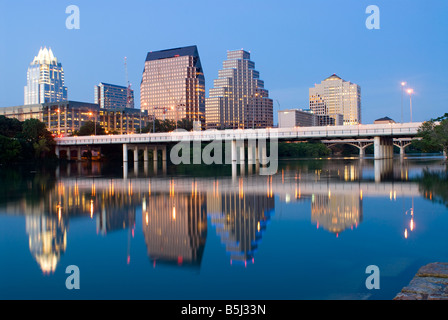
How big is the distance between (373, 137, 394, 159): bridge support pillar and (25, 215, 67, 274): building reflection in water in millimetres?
76412

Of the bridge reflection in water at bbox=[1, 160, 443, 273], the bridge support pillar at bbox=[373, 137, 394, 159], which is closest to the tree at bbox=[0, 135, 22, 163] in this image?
the bridge reflection in water at bbox=[1, 160, 443, 273]

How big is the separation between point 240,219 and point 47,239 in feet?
27.0

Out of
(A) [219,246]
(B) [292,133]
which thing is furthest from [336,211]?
(B) [292,133]

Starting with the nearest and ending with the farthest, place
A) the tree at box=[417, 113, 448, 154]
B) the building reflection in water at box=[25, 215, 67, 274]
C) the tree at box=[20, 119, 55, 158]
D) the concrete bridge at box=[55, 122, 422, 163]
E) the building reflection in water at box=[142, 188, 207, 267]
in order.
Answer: the building reflection in water at box=[25, 215, 67, 274] → the building reflection in water at box=[142, 188, 207, 267] → the tree at box=[417, 113, 448, 154] → the concrete bridge at box=[55, 122, 422, 163] → the tree at box=[20, 119, 55, 158]

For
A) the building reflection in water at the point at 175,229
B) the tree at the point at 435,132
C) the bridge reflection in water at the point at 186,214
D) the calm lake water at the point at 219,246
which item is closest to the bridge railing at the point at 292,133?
the tree at the point at 435,132

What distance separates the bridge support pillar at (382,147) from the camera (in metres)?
86.9

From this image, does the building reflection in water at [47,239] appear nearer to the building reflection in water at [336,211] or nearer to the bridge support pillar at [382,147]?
the building reflection in water at [336,211]

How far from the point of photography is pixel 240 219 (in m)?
19.3

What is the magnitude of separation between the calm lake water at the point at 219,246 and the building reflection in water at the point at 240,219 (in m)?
0.05

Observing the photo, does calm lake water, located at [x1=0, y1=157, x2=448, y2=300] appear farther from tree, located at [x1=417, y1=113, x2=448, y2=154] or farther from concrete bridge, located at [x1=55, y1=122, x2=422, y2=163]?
concrete bridge, located at [x1=55, y1=122, x2=422, y2=163]

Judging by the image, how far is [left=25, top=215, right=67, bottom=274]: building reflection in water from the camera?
12.9 m

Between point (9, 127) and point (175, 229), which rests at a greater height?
point (9, 127)

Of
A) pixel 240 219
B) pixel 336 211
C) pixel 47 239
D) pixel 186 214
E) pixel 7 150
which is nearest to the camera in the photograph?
pixel 47 239

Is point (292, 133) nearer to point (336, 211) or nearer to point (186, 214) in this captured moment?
point (336, 211)
